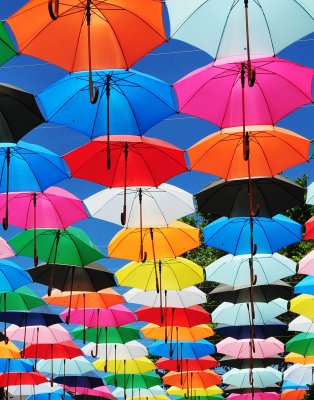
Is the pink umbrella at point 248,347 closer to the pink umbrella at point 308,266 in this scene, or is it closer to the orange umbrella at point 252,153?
the pink umbrella at point 308,266

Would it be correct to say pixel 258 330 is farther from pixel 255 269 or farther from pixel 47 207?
pixel 47 207

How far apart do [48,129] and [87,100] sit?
109 inches

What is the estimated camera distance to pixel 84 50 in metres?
7.89

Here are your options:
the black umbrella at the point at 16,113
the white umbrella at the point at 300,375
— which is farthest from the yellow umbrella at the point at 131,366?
the black umbrella at the point at 16,113

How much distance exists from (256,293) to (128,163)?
509 cm

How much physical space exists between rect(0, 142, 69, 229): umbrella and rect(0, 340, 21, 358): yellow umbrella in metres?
7.20

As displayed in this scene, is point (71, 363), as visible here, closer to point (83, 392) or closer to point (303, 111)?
point (83, 392)

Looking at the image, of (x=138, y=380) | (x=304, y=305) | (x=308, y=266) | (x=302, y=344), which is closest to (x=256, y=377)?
(x=138, y=380)

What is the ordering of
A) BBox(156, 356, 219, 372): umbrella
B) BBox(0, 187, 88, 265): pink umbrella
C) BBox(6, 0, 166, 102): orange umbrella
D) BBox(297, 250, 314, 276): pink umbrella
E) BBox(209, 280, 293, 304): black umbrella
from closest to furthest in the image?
BBox(6, 0, 166, 102): orange umbrella < BBox(0, 187, 88, 265): pink umbrella < BBox(297, 250, 314, 276): pink umbrella < BBox(209, 280, 293, 304): black umbrella < BBox(156, 356, 219, 372): umbrella

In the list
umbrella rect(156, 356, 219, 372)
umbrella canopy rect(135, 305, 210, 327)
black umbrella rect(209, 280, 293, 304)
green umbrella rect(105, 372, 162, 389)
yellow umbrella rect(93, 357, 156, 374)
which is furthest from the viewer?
green umbrella rect(105, 372, 162, 389)

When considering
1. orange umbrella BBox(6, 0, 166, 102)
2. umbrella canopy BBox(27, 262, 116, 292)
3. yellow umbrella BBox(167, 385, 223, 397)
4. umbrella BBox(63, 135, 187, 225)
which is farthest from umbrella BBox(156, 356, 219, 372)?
orange umbrella BBox(6, 0, 166, 102)

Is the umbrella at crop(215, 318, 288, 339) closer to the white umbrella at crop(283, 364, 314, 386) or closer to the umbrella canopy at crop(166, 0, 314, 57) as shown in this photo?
the white umbrella at crop(283, 364, 314, 386)

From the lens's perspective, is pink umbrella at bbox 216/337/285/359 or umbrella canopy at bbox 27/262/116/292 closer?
umbrella canopy at bbox 27/262/116/292

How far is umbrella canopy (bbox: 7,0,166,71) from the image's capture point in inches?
295
